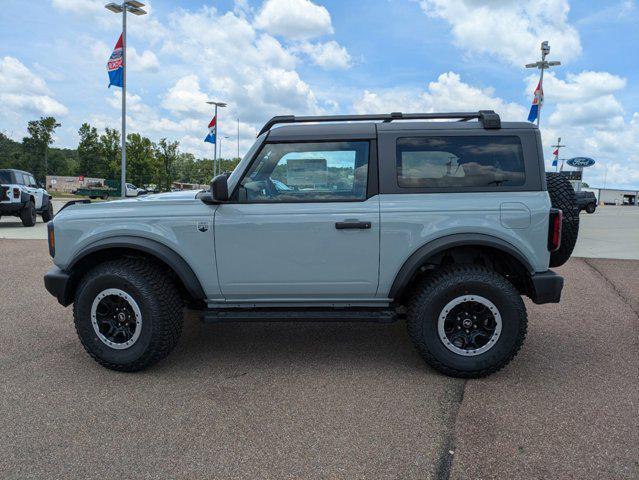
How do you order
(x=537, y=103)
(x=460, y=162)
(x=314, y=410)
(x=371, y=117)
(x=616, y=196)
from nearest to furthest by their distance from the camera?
(x=314, y=410) < (x=460, y=162) < (x=371, y=117) < (x=537, y=103) < (x=616, y=196)

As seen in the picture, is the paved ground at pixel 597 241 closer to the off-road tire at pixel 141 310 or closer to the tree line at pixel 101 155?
the off-road tire at pixel 141 310

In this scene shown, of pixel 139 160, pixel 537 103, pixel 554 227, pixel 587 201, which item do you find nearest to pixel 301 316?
pixel 554 227

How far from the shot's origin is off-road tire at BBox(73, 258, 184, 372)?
348 cm

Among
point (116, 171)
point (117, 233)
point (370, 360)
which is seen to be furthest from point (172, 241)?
point (116, 171)

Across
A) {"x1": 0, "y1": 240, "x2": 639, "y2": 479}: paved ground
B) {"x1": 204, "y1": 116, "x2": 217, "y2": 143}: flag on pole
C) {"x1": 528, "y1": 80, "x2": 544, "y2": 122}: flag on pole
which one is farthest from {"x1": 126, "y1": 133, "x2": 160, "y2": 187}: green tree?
{"x1": 0, "y1": 240, "x2": 639, "y2": 479}: paved ground

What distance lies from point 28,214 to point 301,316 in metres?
13.6

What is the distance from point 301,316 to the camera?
3533mm

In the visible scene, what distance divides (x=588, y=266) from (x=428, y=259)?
609 cm

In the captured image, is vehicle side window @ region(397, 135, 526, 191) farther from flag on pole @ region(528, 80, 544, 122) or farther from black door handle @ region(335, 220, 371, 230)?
flag on pole @ region(528, 80, 544, 122)

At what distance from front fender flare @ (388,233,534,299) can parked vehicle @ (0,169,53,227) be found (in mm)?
13753

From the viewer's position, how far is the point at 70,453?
252 centimetres

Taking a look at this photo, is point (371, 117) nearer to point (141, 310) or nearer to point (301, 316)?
point (301, 316)

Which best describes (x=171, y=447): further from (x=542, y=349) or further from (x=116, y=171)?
(x=116, y=171)

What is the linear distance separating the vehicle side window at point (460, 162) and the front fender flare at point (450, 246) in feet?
1.25
